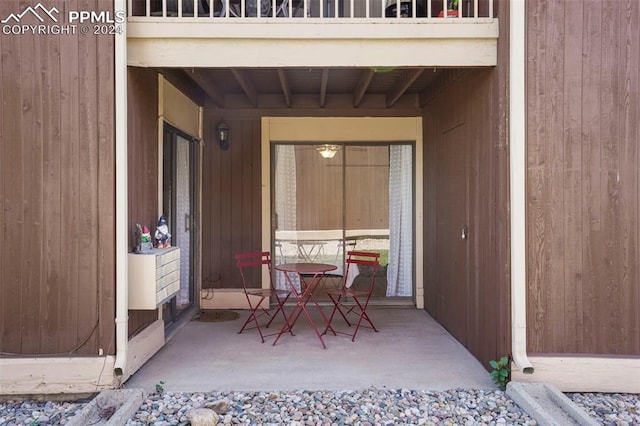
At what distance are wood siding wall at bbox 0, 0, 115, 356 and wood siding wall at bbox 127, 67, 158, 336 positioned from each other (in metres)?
0.23

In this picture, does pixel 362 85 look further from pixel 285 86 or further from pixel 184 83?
pixel 184 83

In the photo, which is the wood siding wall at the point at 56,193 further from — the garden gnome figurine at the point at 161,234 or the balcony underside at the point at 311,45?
the garden gnome figurine at the point at 161,234

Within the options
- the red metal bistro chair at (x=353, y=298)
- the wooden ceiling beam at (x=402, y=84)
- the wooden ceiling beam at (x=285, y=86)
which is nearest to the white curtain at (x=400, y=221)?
the red metal bistro chair at (x=353, y=298)

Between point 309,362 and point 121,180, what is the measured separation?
1.97 metres

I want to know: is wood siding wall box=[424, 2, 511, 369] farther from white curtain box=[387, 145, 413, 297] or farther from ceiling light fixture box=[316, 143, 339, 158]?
ceiling light fixture box=[316, 143, 339, 158]

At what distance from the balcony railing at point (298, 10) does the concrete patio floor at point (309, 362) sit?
259cm

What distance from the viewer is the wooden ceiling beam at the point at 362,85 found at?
3.94 meters

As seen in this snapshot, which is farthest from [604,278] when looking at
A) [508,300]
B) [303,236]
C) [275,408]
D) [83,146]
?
[83,146]

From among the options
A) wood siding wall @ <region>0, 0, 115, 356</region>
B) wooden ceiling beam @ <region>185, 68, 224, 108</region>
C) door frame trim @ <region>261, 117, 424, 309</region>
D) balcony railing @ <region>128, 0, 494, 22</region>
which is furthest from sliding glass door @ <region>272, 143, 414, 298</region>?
wood siding wall @ <region>0, 0, 115, 356</region>

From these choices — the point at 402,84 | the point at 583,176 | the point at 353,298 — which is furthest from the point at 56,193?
the point at 583,176

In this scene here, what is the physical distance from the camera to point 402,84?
14.5 ft

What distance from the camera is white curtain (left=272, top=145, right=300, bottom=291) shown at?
211 inches

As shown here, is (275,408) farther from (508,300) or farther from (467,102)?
(467,102)

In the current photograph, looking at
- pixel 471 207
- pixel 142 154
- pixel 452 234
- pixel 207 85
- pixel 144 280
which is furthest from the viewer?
pixel 207 85
